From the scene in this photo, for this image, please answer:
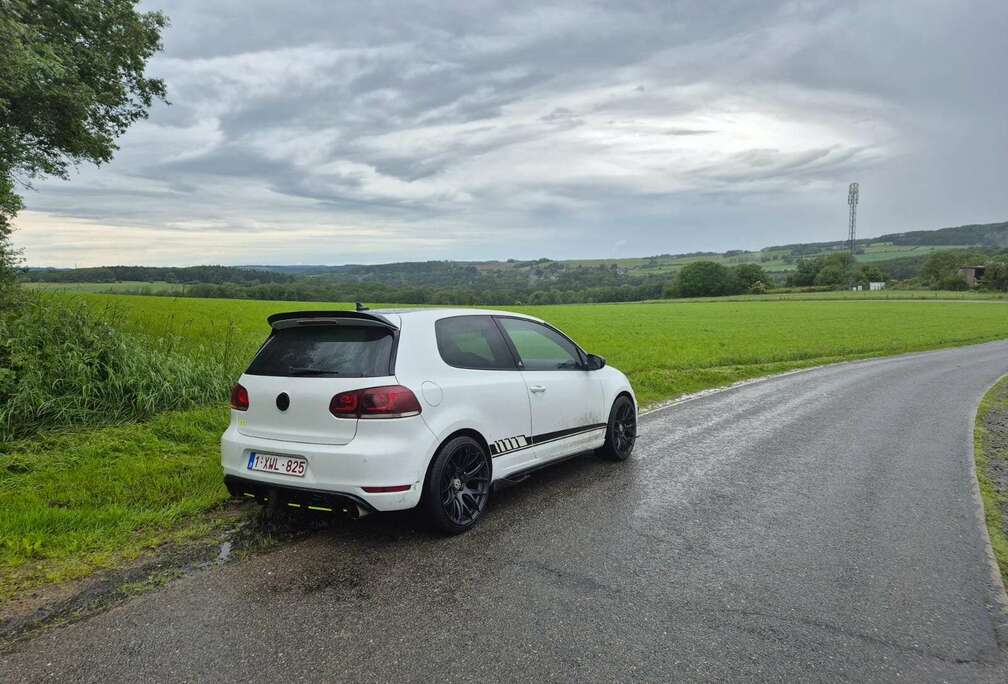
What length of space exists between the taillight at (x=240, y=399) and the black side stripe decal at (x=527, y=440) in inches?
73.0

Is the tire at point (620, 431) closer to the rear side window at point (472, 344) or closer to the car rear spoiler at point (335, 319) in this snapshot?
the rear side window at point (472, 344)

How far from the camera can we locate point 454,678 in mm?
2799

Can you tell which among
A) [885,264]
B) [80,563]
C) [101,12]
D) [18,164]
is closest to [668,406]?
[80,563]

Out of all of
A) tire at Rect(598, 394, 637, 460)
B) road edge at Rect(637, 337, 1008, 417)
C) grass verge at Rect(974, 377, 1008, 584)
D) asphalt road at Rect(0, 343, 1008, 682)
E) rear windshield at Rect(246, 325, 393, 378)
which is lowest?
road edge at Rect(637, 337, 1008, 417)

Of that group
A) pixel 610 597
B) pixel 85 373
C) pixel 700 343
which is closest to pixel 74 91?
pixel 85 373

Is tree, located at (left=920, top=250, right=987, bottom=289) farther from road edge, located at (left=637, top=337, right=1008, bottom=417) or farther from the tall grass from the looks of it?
the tall grass

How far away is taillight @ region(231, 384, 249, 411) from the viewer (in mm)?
4605

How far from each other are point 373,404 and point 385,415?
107mm

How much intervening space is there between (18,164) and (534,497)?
16841mm

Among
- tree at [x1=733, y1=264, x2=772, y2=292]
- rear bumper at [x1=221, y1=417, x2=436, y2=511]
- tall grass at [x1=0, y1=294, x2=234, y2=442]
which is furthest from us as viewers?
tree at [x1=733, y1=264, x2=772, y2=292]

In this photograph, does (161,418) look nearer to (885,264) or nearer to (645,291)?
(645,291)

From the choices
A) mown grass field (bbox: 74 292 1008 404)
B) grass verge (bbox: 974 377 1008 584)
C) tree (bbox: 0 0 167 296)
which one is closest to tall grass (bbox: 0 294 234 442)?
mown grass field (bbox: 74 292 1008 404)

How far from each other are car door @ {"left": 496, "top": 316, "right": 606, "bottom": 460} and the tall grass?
5.16 m

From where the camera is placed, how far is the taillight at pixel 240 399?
15.1ft
